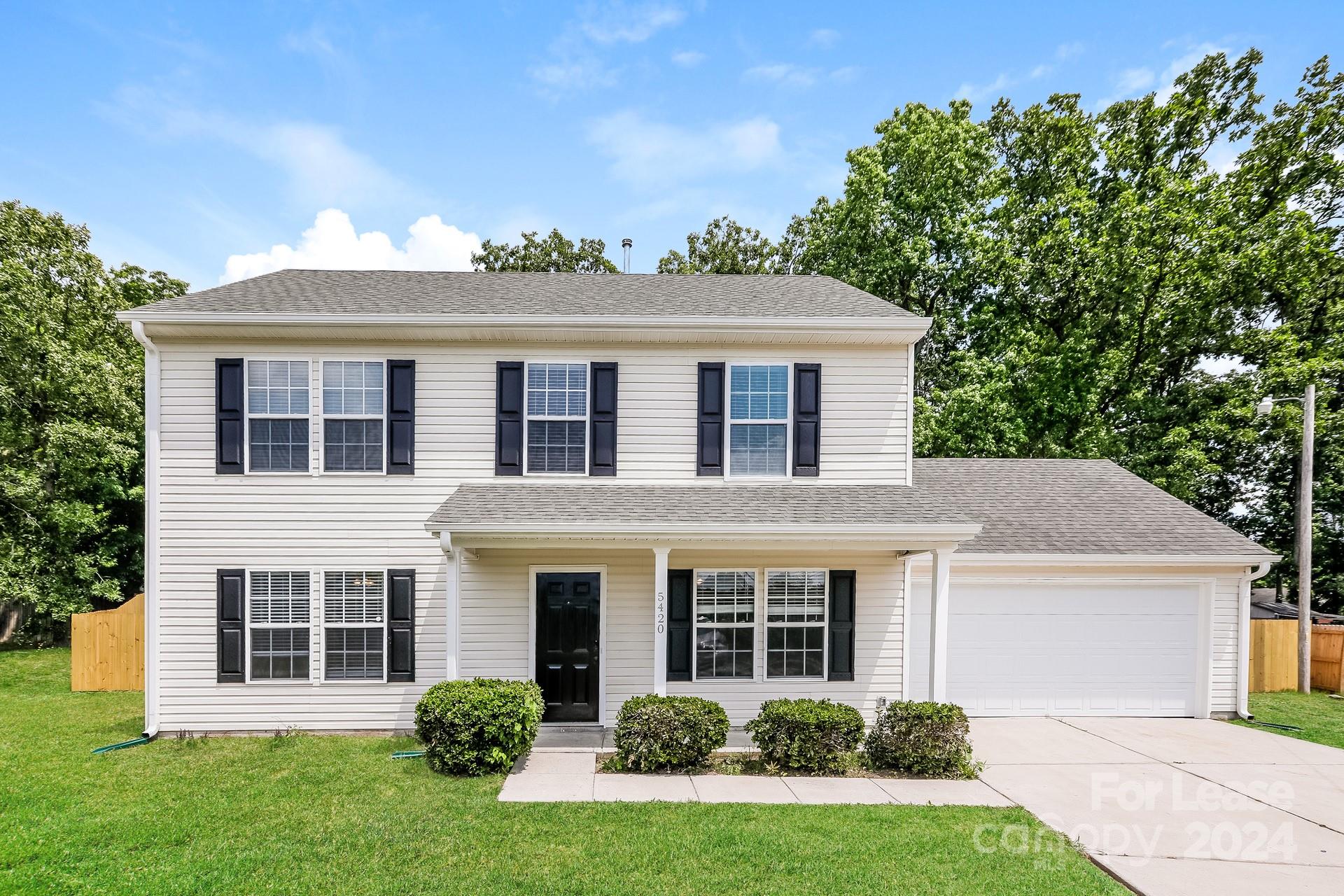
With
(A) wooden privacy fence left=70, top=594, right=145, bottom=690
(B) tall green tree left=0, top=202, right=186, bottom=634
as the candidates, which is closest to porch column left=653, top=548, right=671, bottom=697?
(A) wooden privacy fence left=70, top=594, right=145, bottom=690

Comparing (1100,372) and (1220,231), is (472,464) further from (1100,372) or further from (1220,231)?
(1220,231)

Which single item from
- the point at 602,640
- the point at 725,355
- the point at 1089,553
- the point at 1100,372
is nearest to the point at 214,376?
the point at 602,640

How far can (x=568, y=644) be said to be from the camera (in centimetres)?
865

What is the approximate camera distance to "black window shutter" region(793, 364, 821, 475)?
8.81 meters

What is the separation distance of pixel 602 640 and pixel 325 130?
10.8 metres

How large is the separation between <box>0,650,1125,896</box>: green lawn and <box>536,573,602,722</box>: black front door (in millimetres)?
1850

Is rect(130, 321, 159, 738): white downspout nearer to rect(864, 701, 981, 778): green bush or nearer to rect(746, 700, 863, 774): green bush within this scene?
rect(746, 700, 863, 774): green bush

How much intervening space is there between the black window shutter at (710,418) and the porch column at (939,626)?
3.01 meters

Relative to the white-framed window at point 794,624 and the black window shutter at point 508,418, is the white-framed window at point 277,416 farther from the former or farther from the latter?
the white-framed window at point 794,624

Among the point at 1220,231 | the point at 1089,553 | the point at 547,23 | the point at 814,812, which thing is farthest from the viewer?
the point at 1220,231

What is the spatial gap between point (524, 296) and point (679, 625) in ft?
17.7

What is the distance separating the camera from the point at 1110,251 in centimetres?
1678

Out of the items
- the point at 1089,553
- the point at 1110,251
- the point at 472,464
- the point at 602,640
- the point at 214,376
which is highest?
the point at 1110,251

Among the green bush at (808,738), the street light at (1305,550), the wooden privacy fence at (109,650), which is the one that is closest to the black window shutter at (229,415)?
the wooden privacy fence at (109,650)
